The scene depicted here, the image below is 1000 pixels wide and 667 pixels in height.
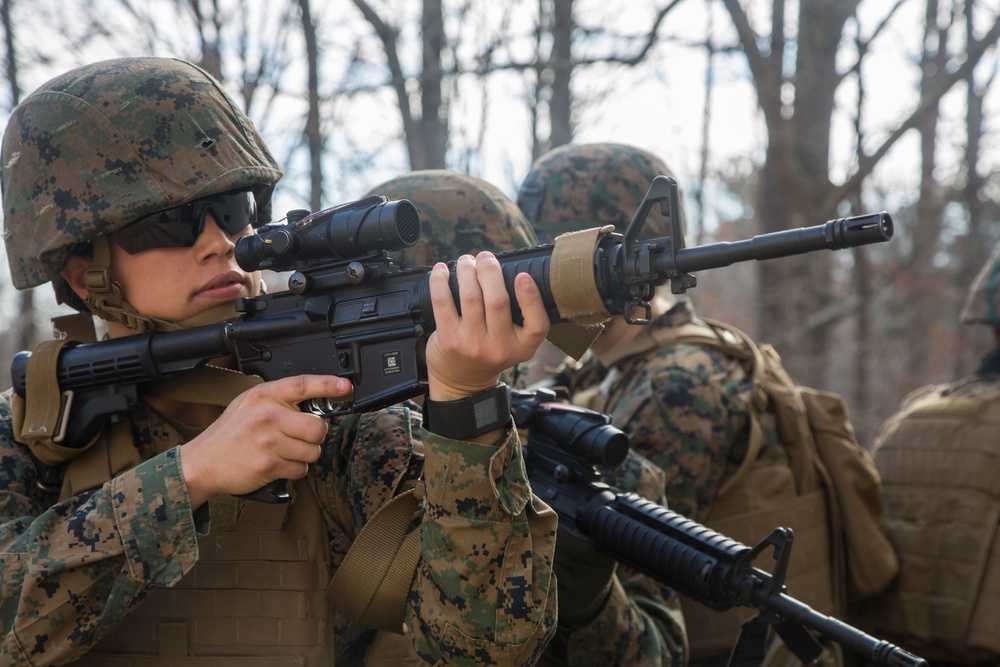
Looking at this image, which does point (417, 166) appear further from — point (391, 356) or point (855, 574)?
point (391, 356)

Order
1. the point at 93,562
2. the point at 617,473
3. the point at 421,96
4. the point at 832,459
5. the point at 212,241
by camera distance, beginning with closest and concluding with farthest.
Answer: the point at 93,562, the point at 212,241, the point at 617,473, the point at 832,459, the point at 421,96

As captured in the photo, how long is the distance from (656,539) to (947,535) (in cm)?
227

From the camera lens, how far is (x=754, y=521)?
3.68 meters

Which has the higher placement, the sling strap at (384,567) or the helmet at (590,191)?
the helmet at (590,191)

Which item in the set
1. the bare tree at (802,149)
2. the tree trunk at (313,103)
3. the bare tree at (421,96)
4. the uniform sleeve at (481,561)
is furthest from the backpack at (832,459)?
the bare tree at (802,149)

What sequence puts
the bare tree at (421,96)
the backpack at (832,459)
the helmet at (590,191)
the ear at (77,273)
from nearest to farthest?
the ear at (77,273), the backpack at (832,459), the helmet at (590,191), the bare tree at (421,96)

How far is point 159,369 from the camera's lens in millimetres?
2482

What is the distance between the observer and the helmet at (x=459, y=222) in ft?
11.3

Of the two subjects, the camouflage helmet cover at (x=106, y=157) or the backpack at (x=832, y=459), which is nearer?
the camouflage helmet cover at (x=106, y=157)

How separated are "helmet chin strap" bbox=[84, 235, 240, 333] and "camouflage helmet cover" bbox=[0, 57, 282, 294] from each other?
0.25 feet

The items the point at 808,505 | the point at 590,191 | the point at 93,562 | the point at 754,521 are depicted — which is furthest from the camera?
the point at 590,191

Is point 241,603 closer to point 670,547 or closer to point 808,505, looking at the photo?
point 670,547

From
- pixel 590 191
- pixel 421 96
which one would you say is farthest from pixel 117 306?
pixel 421 96

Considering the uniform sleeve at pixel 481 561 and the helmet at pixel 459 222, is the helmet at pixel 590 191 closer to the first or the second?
the helmet at pixel 459 222
